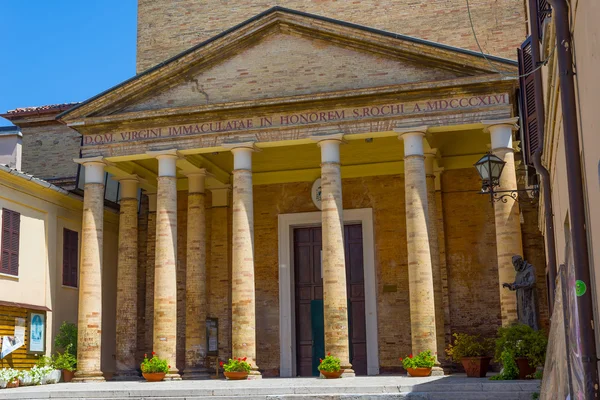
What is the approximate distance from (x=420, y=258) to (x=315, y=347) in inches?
251

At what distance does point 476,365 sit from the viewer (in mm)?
17391


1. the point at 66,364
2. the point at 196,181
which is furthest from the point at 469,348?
the point at 66,364

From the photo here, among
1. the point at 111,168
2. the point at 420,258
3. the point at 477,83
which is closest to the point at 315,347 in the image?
the point at 420,258

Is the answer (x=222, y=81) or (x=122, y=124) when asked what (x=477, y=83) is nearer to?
(x=222, y=81)

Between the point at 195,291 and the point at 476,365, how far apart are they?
856cm

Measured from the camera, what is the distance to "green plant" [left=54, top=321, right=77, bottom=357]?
70.8 feet

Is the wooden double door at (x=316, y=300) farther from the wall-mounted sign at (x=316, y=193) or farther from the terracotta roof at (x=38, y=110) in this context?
the terracotta roof at (x=38, y=110)

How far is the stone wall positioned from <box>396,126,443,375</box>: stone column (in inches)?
161

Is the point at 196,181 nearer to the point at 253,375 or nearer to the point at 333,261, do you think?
the point at 333,261

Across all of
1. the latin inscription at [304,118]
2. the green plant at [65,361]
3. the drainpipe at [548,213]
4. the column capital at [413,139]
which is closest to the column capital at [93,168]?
the latin inscription at [304,118]

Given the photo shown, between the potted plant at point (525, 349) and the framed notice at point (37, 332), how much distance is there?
1221cm

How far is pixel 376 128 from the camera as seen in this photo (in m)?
19.4

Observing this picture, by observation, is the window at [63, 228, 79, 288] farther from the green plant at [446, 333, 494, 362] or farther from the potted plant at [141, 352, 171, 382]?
the green plant at [446, 333, 494, 362]

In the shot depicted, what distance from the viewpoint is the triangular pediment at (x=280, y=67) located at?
63.4 ft
